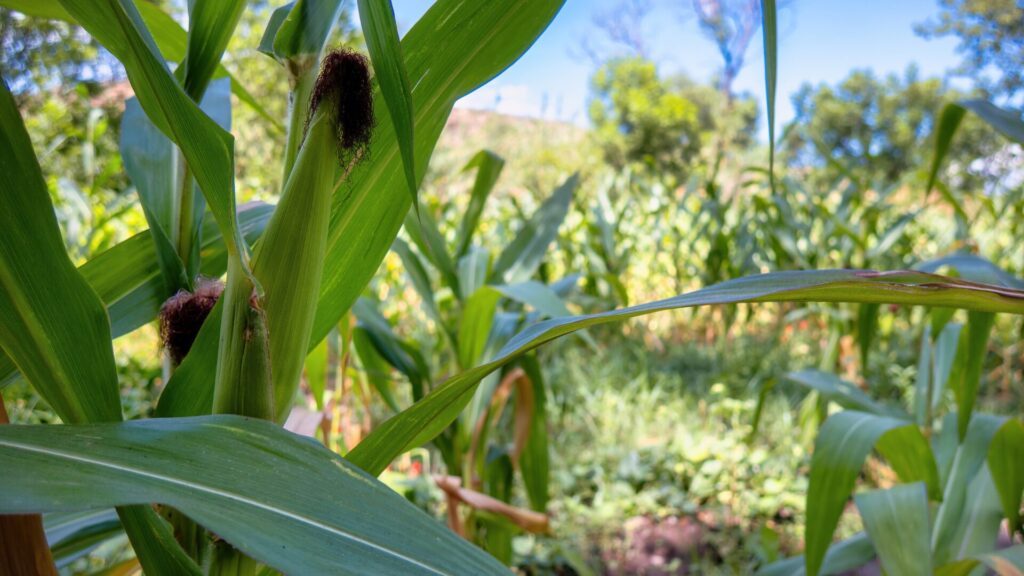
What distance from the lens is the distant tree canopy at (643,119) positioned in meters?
10.8

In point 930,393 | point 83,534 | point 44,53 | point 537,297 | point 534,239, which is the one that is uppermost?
point 44,53

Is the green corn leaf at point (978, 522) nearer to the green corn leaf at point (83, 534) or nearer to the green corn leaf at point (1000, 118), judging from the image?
the green corn leaf at point (1000, 118)

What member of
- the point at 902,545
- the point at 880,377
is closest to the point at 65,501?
the point at 902,545

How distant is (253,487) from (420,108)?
0.18m

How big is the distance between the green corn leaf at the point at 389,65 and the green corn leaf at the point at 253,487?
0.30 feet

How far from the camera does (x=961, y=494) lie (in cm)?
75

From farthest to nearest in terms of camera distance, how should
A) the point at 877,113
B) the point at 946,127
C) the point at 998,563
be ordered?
the point at 877,113 → the point at 946,127 → the point at 998,563

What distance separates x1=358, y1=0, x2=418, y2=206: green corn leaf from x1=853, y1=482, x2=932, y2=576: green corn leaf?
1.91 feet

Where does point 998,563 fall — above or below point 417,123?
below

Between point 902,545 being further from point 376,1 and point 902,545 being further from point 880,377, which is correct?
point 880,377

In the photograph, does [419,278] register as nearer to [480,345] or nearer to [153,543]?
[480,345]

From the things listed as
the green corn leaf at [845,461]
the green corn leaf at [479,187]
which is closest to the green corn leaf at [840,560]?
the green corn leaf at [845,461]

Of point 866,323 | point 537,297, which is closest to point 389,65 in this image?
point 537,297

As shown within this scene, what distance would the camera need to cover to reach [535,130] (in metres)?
8.52
